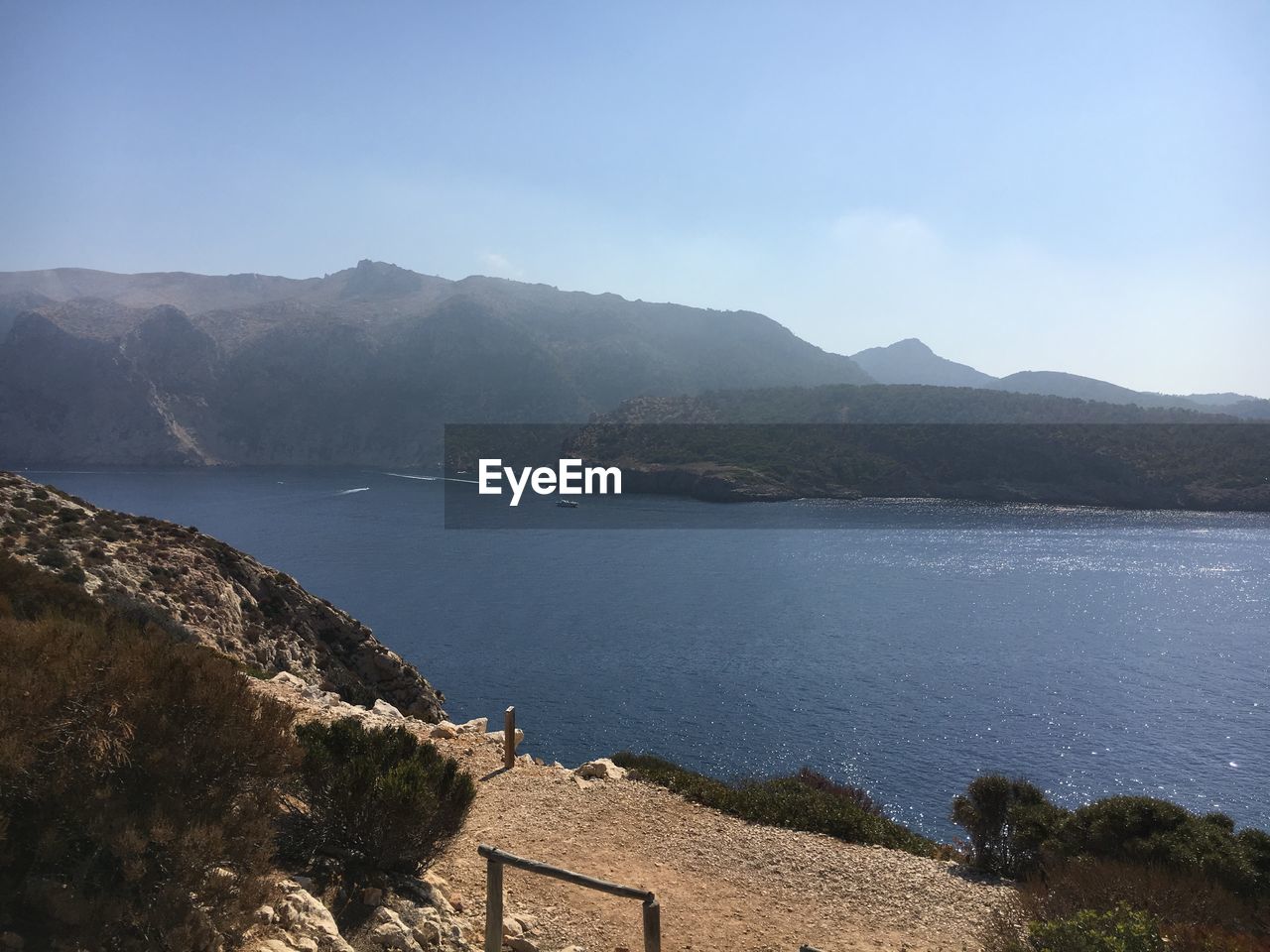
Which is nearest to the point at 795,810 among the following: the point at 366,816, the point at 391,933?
the point at 366,816

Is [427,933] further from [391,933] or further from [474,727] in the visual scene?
[474,727]

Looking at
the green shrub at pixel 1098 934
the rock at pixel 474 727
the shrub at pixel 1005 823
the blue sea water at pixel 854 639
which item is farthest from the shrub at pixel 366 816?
the blue sea water at pixel 854 639

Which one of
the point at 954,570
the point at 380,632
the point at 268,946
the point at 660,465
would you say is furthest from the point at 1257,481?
the point at 268,946

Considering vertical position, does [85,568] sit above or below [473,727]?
above

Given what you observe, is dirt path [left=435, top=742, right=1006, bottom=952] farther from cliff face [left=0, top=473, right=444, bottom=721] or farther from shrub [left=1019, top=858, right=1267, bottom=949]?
cliff face [left=0, top=473, right=444, bottom=721]

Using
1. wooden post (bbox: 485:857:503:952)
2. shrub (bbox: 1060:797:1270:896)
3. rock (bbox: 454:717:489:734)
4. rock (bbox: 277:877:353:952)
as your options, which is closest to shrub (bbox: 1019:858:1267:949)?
shrub (bbox: 1060:797:1270:896)

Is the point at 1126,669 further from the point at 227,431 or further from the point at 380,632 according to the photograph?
the point at 227,431
